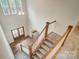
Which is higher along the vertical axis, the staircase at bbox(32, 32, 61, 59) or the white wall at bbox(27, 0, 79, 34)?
the white wall at bbox(27, 0, 79, 34)

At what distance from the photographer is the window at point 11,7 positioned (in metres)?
6.16

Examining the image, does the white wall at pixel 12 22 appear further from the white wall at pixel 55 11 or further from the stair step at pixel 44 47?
the stair step at pixel 44 47

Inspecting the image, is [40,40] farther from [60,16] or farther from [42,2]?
[42,2]

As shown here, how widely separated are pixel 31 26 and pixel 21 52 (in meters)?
2.67

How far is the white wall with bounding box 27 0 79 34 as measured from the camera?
4.03 metres

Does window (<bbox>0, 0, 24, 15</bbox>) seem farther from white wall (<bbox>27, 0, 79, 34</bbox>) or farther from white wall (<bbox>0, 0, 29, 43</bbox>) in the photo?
white wall (<bbox>27, 0, 79, 34</bbox>)

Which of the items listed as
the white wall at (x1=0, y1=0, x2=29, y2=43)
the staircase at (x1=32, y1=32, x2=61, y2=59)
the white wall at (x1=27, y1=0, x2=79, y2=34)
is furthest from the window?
the staircase at (x1=32, y1=32, x2=61, y2=59)

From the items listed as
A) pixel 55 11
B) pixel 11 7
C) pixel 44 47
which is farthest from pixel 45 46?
pixel 11 7

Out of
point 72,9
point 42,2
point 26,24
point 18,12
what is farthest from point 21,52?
point 72,9

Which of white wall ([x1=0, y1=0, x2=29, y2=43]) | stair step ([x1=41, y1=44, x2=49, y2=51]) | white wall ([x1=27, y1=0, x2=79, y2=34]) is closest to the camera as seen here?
white wall ([x1=27, y1=0, x2=79, y2=34])

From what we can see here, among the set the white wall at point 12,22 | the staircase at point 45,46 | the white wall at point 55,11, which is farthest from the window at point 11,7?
the staircase at point 45,46

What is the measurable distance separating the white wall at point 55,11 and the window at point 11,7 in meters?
0.81

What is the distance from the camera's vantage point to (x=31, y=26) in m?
7.65

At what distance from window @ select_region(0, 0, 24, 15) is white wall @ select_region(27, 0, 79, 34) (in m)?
0.81
